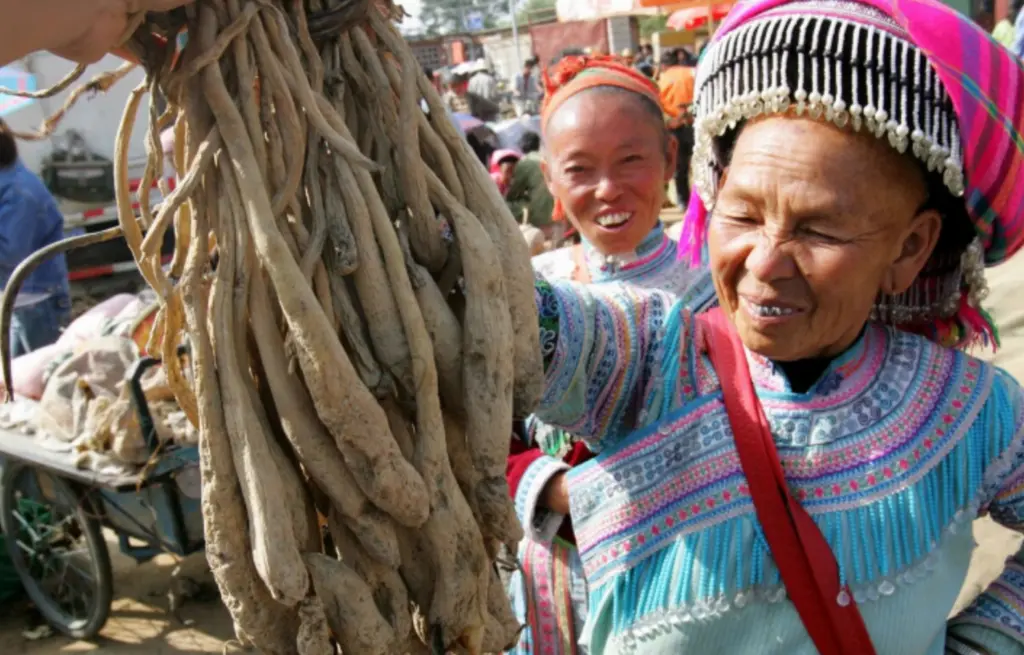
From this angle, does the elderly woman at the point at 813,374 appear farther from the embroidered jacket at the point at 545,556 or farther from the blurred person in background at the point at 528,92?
the blurred person in background at the point at 528,92

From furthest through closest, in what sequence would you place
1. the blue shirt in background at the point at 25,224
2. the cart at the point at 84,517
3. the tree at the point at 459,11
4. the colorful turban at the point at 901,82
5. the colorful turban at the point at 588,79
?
the tree at the point at 459,11, the blue shirt in background at the point at 25,224, the cart at the point at 84,517, the colorful turban at the point at 588,79, the colorful turban at the point at 901,82

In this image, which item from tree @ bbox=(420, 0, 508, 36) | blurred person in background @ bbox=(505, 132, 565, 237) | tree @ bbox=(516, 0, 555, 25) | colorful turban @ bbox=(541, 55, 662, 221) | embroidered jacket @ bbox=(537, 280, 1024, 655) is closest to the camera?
embroidered jacket @ bbox=(537, 280, 1024, 655)

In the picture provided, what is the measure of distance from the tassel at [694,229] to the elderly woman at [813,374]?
3.6 inches

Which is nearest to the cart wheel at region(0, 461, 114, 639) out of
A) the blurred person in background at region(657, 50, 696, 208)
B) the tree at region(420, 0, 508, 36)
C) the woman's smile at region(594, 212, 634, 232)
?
the woman's smile at region(594, 212, 634, 232)

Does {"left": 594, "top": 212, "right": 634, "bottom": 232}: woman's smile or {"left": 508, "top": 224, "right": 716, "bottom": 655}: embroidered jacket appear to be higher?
{"left": 594, "top": 212, "right": 634, "bottom": 232}: woman's smile

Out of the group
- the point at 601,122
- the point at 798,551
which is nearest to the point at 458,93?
the point at 601,122

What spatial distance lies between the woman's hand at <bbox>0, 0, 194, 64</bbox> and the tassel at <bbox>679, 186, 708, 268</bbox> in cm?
89

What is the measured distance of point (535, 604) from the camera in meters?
1.77

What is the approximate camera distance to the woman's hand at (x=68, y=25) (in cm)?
70

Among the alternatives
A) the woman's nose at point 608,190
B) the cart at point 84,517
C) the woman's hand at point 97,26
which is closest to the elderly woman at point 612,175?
the woman's nose at point 608,190

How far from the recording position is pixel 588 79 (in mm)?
2432

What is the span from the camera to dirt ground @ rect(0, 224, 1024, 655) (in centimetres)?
375

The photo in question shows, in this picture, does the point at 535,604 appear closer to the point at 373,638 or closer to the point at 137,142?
the point at 373,638

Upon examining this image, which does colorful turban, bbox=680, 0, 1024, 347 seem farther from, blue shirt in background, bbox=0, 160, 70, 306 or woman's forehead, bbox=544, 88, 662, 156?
blue shirt in background, bbox=0, 160, 70, 306
